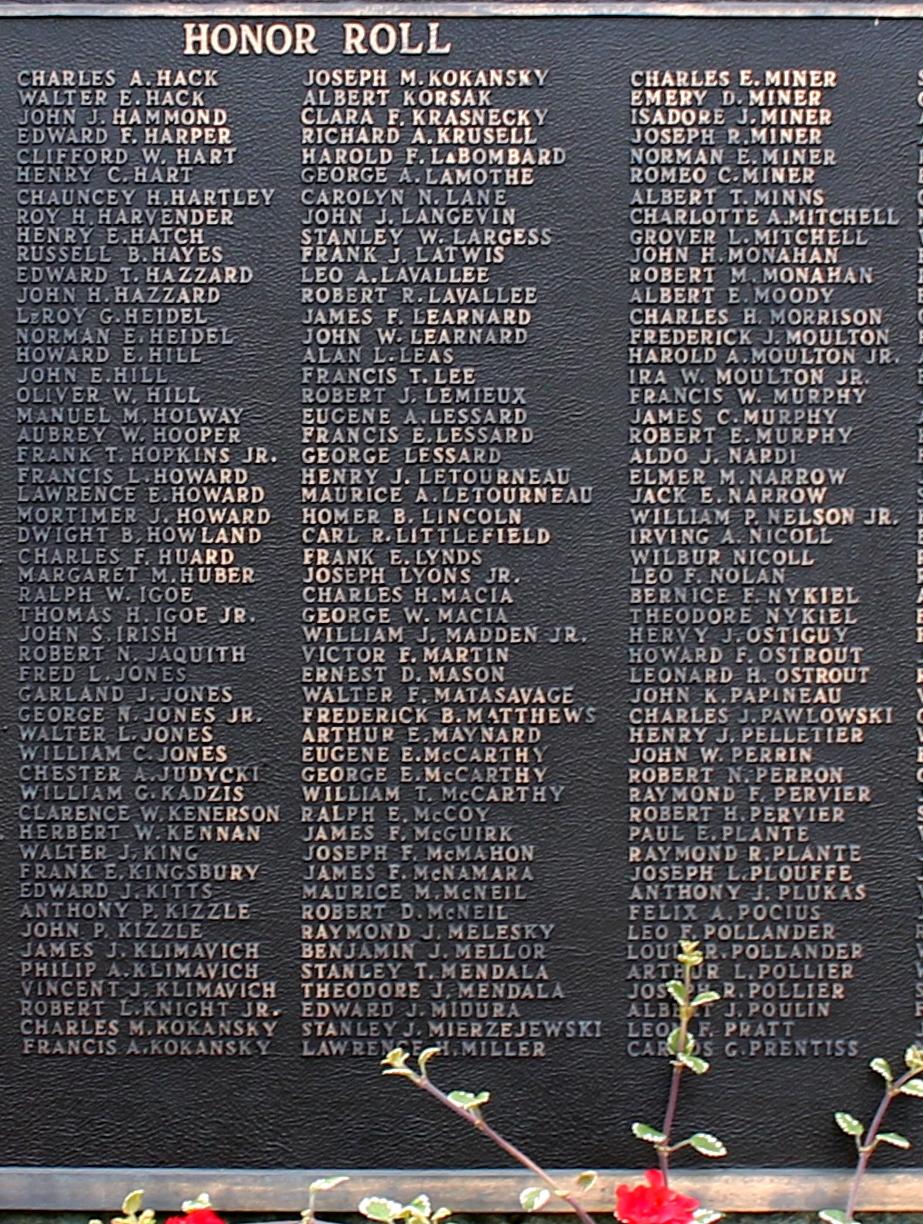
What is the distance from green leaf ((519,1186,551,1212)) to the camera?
3531 mm

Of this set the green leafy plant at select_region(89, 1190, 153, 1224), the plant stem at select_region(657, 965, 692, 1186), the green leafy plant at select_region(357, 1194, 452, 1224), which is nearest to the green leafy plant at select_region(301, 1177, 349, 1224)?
the green leafy plant at select_region(357, 1194, 452, 1224)

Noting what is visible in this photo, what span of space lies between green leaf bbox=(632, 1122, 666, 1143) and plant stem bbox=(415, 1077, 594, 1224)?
27 cm

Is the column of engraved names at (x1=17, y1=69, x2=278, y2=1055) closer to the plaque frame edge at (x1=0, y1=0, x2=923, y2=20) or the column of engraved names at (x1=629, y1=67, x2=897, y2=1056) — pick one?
the plaque frame edge at (x1=0, y1=0, x2=923, y2=20)

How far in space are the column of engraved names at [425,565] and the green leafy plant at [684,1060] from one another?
26 centimetres

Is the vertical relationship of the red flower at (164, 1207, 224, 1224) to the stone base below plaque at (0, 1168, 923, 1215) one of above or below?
above

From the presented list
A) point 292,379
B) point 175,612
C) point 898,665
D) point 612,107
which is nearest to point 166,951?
point 175,612

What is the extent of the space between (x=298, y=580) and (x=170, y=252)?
3.51 feet

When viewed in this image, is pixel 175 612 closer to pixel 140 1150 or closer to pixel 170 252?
pixel 170 252

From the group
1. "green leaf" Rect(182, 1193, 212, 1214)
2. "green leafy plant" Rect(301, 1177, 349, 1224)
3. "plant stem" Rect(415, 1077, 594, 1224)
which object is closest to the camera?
"green leaf" Rect(182, 1193, 212, 1214)

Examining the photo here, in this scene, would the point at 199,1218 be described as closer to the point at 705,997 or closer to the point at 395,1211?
the point at 395,1211

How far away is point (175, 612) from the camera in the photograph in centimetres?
382

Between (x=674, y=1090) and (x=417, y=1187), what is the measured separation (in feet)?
2.74

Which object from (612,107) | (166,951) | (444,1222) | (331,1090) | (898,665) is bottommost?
(444,1222)

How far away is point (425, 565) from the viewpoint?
3.83 meters
